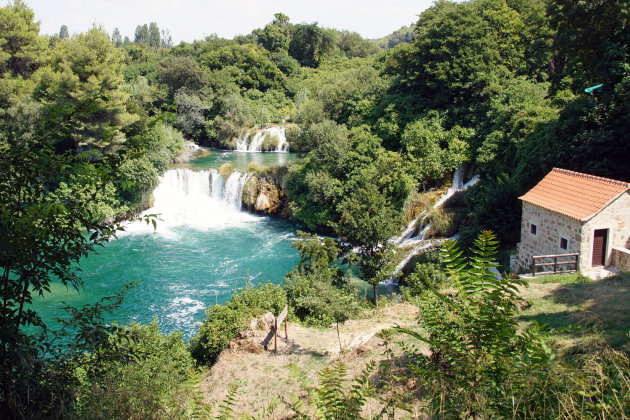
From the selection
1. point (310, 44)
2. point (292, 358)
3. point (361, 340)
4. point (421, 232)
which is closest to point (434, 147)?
point (421, 232)

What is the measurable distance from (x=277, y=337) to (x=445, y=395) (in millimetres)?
9088

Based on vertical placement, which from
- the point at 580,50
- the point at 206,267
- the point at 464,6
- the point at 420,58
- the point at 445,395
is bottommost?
the point at 206,267

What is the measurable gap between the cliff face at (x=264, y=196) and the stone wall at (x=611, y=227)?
723 inches

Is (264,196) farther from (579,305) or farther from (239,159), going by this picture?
(579,305)

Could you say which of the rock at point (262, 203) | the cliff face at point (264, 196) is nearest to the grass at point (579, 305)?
the cliff face at point (264, 196)

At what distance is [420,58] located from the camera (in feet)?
92.9

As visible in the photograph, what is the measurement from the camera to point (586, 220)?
12.9 meters

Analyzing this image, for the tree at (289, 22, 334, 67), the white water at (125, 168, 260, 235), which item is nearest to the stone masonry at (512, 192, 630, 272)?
the white water at (125, 168, 260, 235)

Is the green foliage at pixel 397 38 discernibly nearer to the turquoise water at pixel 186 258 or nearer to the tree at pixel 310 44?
the tree at pixel 310 44

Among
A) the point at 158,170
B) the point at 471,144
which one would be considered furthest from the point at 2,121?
the point at 471,144

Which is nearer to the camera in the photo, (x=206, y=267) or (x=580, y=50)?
(x=580, y=50)

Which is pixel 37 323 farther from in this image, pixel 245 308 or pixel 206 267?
pixel 206 267

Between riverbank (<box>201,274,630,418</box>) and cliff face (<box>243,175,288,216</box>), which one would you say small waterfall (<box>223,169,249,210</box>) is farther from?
riverbank (<box>201,274,630,418</box>)

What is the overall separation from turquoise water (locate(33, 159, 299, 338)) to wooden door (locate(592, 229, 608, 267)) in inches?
437
